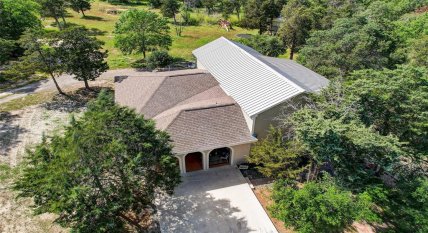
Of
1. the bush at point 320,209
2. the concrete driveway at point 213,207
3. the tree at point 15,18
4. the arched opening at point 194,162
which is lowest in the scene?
the concrete driveway at point 213,207

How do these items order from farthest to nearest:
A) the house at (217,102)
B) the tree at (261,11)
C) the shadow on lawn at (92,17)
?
the shadow on lawn at (92,17) → the tree at (261,11) → the house at (217,102)

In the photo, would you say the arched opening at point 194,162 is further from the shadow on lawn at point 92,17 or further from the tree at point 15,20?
the shadow on lawn at point 92,17

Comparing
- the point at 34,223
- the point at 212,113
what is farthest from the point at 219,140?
the point at 34,223

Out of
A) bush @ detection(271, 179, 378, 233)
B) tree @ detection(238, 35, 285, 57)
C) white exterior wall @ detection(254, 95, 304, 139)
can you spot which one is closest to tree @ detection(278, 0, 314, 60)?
tree @ detection(238, 35, 285, 57)

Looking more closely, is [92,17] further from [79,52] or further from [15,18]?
[79,52]

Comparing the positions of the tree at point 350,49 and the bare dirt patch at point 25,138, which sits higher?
the tree at point 350,49

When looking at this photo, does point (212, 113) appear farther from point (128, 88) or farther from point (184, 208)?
point (128, 88)

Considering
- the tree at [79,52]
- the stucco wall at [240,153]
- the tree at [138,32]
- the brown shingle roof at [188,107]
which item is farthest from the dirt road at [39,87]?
the stucco wall at [240,153]

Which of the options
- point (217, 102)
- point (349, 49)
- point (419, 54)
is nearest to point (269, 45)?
point (349, 49)

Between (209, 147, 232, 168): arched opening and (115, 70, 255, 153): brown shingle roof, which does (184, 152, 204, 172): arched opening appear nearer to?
(209, 147, 232, 168): arched opening
